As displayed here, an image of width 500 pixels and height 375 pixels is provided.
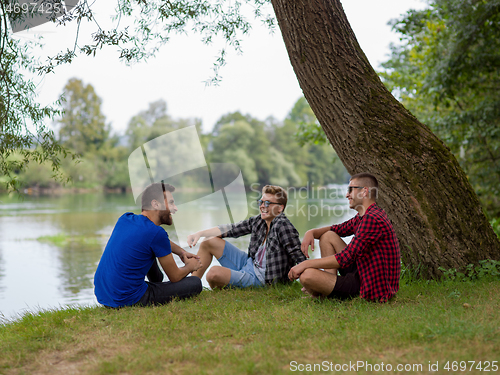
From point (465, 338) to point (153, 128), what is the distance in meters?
52.9

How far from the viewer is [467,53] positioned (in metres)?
8.95

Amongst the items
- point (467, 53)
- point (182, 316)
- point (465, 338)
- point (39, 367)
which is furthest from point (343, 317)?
point (467, 53)

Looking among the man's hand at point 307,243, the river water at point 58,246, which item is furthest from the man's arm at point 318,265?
the river water at point 58,246

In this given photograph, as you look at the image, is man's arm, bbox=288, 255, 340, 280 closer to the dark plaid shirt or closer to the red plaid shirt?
the red plaid shirt

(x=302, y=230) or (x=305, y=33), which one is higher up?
(x=305, y=33)

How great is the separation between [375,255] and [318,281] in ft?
1.74

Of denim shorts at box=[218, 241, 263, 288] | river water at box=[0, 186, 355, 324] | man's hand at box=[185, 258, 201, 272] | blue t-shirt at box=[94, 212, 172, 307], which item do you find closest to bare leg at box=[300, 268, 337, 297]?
denim shorts at box=[218, 241, 263, 288]

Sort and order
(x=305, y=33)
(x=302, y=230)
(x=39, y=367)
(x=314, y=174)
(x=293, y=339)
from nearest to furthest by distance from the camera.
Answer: (x=39, y=367) → (x=293, y=339) → (x=305, y=33) → (x=302, y=230) → (x=314, y=174)

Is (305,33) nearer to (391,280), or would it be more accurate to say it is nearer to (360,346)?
(391,280)

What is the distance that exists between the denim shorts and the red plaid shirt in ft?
4.31

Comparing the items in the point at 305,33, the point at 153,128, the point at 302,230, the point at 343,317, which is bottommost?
the point at 302,230

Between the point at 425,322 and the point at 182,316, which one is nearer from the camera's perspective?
the point at 425,322

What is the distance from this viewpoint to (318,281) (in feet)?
12.6

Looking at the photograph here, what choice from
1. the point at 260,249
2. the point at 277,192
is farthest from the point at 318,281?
the point at 277,192
